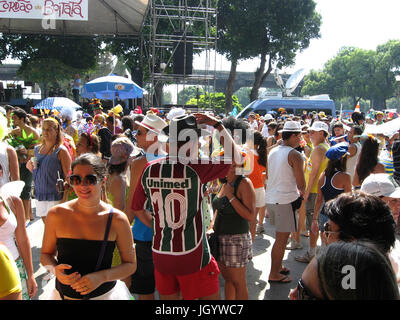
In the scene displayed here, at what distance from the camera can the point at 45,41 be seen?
945 inches

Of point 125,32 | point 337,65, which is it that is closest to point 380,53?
point 337,65

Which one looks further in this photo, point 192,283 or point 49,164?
point 49,164

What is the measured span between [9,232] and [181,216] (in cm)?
111

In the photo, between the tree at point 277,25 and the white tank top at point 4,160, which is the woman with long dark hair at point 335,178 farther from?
the tree at point 277,25

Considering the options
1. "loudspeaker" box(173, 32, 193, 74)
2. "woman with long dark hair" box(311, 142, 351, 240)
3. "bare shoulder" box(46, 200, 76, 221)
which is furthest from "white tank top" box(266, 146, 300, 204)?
"loudspeaker" box(173, 32, 193, 74)

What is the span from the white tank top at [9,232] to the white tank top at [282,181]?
2765 millimetres

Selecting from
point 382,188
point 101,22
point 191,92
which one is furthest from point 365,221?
point 191,92

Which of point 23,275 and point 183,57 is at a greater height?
point 183,57

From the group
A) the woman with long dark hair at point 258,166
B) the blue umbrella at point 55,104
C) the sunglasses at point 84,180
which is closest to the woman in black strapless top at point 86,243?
the sunglasses at point 84,180

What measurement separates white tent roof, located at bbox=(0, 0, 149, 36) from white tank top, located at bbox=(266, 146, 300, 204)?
1296 centimetres

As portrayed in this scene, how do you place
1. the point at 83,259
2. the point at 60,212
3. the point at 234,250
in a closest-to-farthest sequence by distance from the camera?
the point at 83,259, the point at 60,212, the point at 234,250

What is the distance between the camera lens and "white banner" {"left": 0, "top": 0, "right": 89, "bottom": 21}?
13945 millimetres

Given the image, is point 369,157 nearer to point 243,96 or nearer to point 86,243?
point 86,243

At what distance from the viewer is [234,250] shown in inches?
124
